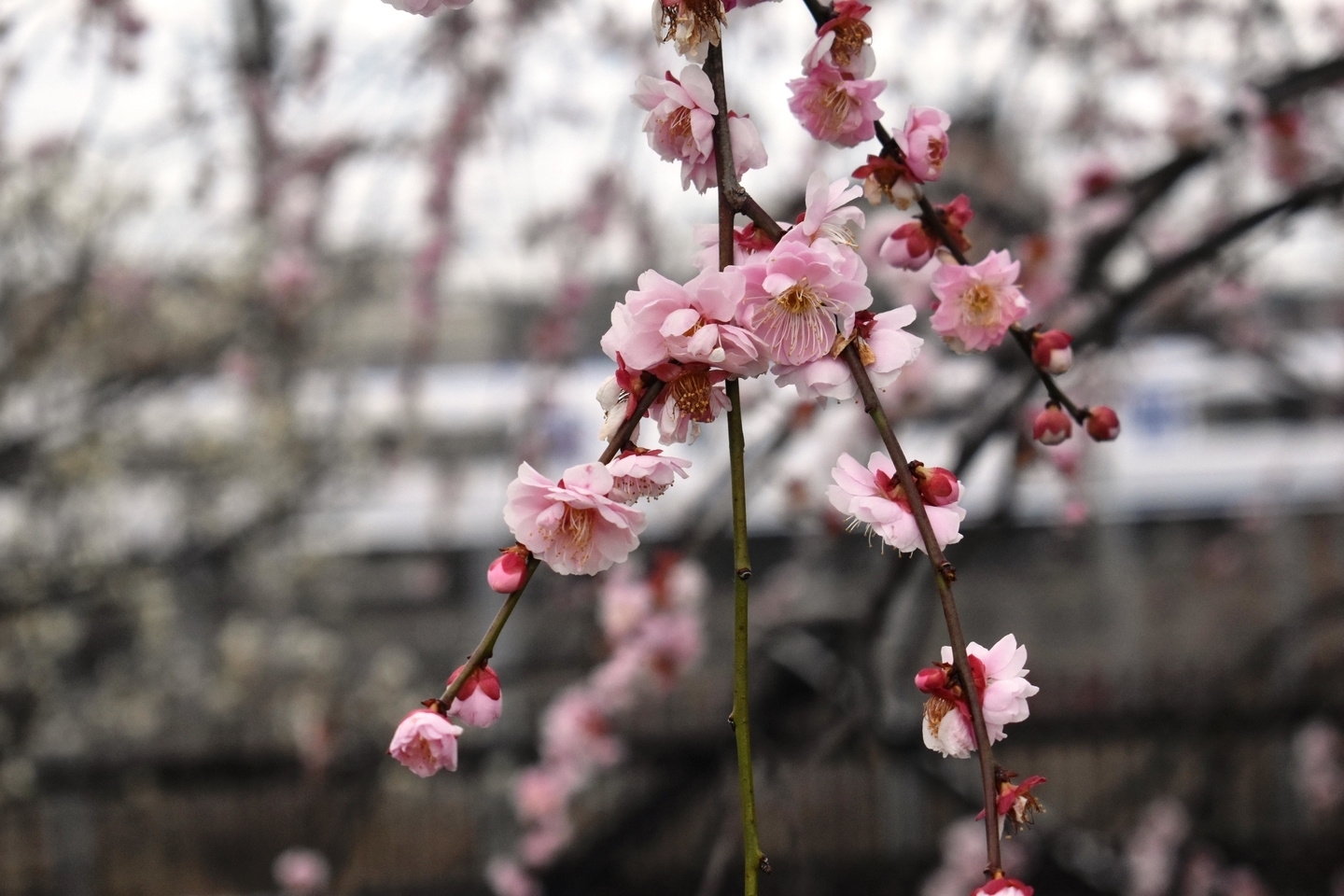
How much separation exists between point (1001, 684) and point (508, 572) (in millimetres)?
319

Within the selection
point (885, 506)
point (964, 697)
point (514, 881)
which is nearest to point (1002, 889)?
point (964, 697)

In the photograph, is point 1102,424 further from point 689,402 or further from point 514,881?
point 514,881

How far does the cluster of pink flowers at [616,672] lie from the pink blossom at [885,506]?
1.44 metres

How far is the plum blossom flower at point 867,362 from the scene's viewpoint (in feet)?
2.21

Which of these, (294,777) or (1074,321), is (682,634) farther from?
(294,777)

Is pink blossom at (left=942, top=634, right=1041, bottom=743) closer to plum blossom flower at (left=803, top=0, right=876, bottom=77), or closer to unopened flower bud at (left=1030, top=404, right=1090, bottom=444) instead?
unopened flower bud at (left=1030, top=404, right=1090, bottom=444)

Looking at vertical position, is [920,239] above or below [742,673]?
above

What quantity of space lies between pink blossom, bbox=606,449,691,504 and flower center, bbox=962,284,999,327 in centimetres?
30

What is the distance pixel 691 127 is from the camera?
2.36ft

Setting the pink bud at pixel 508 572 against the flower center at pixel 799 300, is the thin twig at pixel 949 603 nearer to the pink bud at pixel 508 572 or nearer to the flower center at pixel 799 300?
the flower center at pixel 799 300

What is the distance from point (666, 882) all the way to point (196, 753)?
204 centimetres

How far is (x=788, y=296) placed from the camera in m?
0.67

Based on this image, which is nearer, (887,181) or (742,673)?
(742,673)

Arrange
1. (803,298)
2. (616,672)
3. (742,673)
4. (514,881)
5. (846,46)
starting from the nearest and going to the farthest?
(742,673)
(803,298)
(846,46)
(616,672)
(514,881)
